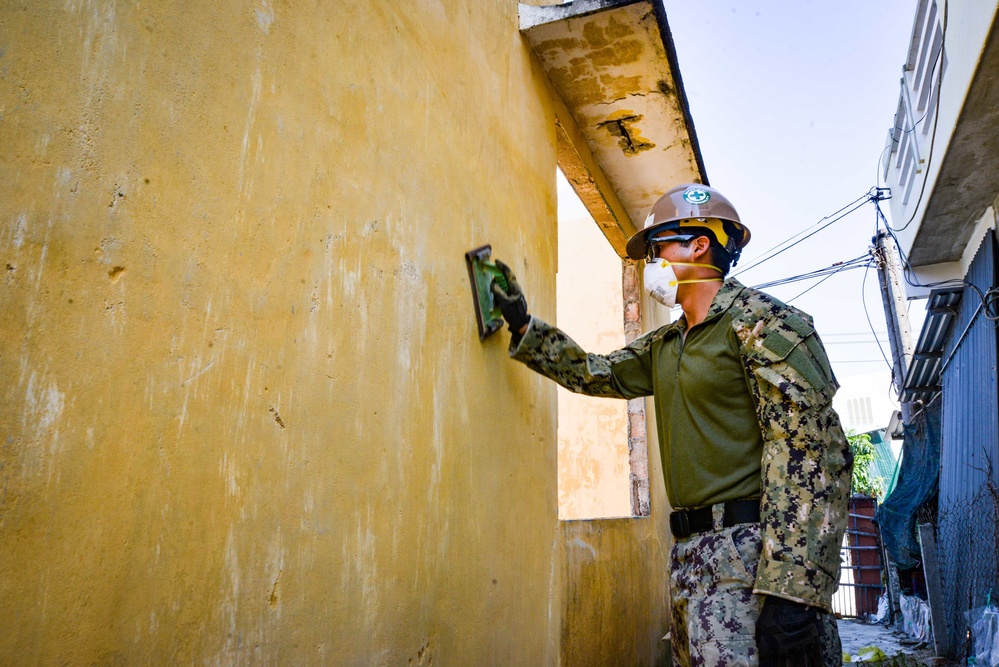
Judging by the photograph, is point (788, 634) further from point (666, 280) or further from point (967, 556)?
point (967, 556)

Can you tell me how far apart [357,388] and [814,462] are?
4.64ft

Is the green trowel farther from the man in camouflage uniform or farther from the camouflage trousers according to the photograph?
the camouflage trousers

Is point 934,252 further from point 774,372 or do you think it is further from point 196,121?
point 196,121

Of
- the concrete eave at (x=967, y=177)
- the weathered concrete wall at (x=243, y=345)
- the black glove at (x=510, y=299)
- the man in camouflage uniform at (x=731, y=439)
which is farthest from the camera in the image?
the concrete eave at (x=967, y=177)

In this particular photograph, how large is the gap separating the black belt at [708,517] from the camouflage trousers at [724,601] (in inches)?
1.0

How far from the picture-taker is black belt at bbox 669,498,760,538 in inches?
94.9

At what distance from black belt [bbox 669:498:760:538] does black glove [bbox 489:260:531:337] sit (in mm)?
907

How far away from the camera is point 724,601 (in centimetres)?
230

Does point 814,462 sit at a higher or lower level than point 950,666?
higher

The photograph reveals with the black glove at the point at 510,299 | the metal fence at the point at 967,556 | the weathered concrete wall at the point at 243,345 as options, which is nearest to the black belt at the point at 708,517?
the weathered concrete wall at the point at 243,345

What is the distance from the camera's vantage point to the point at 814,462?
2289 millimetres

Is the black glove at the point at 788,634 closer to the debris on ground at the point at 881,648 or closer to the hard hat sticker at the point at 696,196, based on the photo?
the hard hat sticker at the point at 696,196

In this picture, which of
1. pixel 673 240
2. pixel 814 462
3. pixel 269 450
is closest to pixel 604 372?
pixel 673 240

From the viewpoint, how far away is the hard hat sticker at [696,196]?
2959mm
